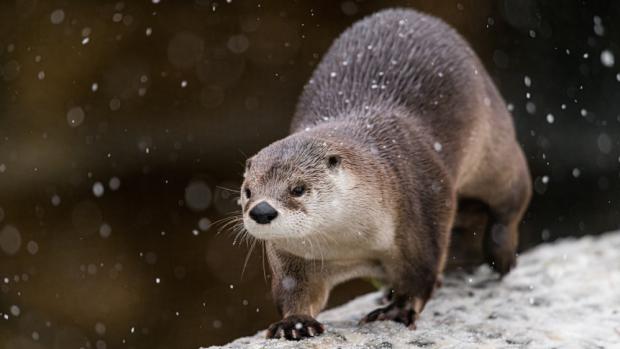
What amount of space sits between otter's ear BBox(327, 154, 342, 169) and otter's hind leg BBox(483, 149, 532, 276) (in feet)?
4.32

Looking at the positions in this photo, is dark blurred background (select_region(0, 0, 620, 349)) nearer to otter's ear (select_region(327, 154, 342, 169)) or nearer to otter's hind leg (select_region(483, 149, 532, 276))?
otter's hind leg (select_region(483, 149, 532, 276))

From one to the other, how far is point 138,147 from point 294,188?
331cm

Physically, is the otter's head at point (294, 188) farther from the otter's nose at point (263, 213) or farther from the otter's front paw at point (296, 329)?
the otter's front paw at point (296, 329)

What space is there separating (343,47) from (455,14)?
2341 mm

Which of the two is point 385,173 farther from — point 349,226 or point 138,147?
point 138,147

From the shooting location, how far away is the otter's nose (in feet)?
7.85

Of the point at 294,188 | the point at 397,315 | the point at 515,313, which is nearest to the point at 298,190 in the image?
the point at 294,188

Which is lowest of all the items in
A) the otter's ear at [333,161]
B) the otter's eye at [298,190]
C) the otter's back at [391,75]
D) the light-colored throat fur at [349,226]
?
the light-colored throat fur at [349,226]

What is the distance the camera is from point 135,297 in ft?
18.2

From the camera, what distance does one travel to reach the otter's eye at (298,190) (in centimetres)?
252

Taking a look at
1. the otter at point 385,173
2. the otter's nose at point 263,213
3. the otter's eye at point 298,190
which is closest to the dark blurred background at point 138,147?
the otter at point 385,173

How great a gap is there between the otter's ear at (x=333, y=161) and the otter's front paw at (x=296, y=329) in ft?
1.55

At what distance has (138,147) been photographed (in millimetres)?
5676

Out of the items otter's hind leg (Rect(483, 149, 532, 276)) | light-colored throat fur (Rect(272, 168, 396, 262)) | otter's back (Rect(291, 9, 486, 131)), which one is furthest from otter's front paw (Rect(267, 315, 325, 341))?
otter's hind leg (Rect(483, 149, 532, 276))
